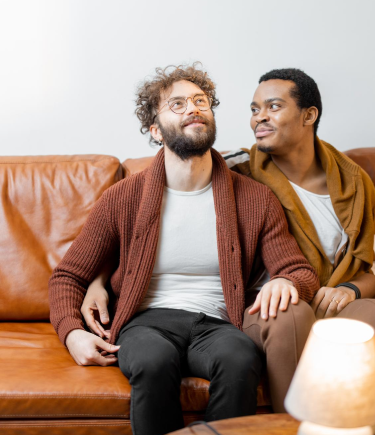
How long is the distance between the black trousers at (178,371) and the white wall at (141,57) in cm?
118

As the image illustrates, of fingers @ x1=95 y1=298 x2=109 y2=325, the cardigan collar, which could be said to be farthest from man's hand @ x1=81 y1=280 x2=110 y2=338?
the cardigan collar

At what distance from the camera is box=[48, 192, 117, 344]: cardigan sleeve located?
Result: 1.78 metres

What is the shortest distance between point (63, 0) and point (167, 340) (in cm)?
164

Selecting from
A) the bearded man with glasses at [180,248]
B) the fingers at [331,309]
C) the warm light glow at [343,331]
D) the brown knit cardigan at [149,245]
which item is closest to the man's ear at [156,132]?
the bearded man with glasses at [180,248]

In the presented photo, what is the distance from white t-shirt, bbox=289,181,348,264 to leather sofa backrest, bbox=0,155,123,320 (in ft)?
2.49

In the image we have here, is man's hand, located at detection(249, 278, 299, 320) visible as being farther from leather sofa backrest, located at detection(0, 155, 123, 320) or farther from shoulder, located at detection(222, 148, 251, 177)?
leather sofa backrest, located at detection(0, 155, 123, 320)

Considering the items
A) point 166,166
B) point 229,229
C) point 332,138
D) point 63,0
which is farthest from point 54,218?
point 332,138

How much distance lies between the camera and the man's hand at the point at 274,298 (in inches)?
60.8

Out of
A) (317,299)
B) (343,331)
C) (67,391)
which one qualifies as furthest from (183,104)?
(343,331)

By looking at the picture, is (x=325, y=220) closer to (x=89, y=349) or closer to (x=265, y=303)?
(x=265, y=303)

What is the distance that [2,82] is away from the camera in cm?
239

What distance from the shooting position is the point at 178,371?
1.45 m

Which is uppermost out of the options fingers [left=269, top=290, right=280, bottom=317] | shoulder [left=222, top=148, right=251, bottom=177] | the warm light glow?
shoulder [left=222, top=148, right=251, bottom=177]

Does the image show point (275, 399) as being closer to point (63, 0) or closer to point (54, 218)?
point (54, 218)
